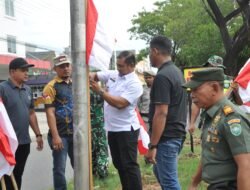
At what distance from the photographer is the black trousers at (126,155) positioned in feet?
15.8

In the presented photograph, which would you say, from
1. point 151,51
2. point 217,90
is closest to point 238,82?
point 151,51

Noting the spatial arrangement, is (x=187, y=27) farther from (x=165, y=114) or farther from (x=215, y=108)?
(x=215, y=108)

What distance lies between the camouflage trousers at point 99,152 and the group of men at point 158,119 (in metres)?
1.26

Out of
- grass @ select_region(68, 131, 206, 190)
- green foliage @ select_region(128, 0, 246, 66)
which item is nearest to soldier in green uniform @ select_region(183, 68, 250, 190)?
grass @ select_region(68, 131, 206, 190)

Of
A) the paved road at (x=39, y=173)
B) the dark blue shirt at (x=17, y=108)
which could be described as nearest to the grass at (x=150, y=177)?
the paved road at (x=39, y=173)

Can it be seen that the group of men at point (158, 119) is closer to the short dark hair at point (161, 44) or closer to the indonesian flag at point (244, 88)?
the short dark hair at point (161, 44)

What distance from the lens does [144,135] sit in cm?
631

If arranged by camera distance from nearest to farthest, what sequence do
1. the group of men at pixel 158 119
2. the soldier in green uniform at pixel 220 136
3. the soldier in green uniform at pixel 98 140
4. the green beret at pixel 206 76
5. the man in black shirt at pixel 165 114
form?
the soldier in green uniform at pixel 220 136 → the group of men at pixel 158 119 → the green beret at pixel 206 76 → the man in black shirt at pixel 165 114 → the soldier in green uniform at pixel 98 140

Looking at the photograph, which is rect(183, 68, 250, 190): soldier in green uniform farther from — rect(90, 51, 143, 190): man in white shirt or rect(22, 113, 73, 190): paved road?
rect(22, 113, 73, 190): paved road

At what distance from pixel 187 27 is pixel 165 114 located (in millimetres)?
30718

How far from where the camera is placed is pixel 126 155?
15.8 ft

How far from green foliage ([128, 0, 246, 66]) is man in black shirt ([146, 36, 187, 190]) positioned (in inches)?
751

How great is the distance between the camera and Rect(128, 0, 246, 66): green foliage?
29.0m

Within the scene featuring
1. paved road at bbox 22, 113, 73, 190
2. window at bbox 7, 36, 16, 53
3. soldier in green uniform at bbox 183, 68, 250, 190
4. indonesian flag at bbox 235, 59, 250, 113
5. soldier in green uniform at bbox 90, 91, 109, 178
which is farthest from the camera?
window at bbox 7, 36, 16, 53
